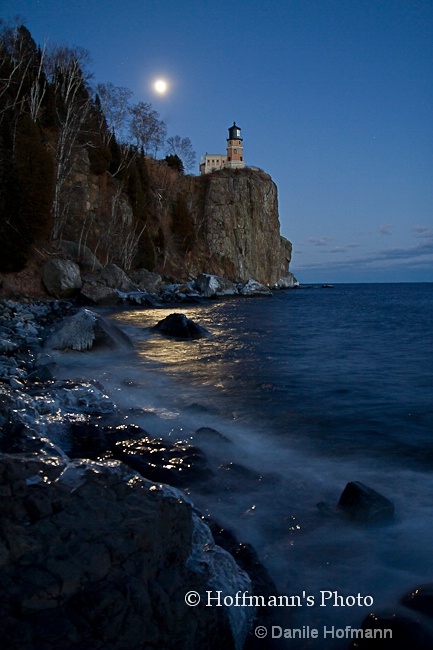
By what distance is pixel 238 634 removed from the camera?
2.03m

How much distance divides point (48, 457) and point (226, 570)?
1.26 m

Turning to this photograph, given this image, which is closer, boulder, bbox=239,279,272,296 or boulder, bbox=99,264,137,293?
boulder, bbox=99,264,137,293

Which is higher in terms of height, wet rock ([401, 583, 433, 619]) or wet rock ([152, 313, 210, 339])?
wet rock ([152, 313, 210, 339])

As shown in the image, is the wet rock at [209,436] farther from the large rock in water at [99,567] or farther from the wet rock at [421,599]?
the wet rock at [421,599]

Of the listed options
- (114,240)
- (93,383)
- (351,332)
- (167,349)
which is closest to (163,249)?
(114,240)

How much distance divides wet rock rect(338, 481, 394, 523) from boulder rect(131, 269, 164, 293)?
28657 millimetres

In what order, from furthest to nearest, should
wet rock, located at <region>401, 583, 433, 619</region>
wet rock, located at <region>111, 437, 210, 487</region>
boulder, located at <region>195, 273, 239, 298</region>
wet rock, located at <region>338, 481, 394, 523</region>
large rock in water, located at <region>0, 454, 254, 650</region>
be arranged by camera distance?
boulder, located at <region>195, 273, 239, 298</region> → wet rock, located at <region>111, 437, 210, 487</region> → wet rock, located at <region>338, 481, 394, 523</region> → wet rock, located at <region>401, 583, 433, 619</region> → large rock in water, located at <region>0, 454, 254, 650</region>

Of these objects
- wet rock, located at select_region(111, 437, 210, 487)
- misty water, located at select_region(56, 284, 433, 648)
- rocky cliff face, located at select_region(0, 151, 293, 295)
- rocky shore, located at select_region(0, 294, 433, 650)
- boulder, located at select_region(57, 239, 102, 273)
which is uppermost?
rocky cliff face, located at select_region(0, 151, 293, 295)

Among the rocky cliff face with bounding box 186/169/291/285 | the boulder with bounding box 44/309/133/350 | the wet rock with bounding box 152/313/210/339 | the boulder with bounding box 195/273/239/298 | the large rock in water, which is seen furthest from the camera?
the rocky cliff face with bounding box 186/169/291/285

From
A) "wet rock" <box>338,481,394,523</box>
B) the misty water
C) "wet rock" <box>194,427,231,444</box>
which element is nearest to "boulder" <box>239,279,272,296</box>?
the misty water

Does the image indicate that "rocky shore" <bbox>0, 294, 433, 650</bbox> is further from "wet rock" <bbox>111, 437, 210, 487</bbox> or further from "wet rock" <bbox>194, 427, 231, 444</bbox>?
"wet rock" <bbox>194, 427, 231, 444</bbox>

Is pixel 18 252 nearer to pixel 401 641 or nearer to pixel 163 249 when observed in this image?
pixel 401 641

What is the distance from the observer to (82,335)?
905 centimetres

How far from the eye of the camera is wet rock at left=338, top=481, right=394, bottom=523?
10.4ft
